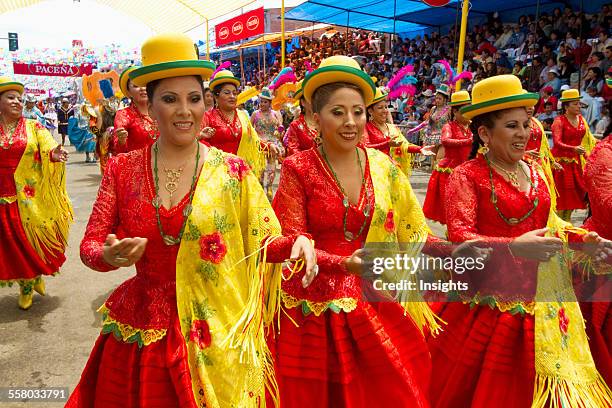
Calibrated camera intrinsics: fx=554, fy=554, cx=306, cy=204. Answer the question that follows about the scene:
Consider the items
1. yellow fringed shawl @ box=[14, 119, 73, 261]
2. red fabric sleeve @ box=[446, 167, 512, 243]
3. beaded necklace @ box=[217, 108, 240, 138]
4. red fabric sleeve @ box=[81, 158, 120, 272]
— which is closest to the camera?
red fabric sleeve @ box=[81, 158, 120, 272]

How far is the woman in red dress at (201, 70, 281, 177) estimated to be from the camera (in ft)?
20.7

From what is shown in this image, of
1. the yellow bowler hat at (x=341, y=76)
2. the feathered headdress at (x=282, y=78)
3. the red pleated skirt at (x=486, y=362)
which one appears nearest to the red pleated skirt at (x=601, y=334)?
the red pleated skirt at (x=486, y=362)

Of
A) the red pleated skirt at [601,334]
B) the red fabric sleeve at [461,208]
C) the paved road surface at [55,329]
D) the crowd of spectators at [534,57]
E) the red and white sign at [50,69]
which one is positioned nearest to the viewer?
the red fabric sleeve at [461,208]

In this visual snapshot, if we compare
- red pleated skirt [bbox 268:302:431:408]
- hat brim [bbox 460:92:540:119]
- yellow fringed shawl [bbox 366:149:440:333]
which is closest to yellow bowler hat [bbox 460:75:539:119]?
hat brim [bbox 460:92:540:119]

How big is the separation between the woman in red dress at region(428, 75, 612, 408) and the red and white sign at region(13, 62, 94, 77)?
161 ft

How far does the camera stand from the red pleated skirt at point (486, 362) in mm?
2734

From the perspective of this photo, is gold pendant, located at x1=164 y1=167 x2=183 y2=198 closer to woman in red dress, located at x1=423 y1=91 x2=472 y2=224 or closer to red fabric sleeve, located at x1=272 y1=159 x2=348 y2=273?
red fabric sleeve, located at x1=272 y1=159 x2=348 y2=273

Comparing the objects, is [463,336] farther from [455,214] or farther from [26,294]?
[26,294]

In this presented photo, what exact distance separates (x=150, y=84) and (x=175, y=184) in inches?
16.8

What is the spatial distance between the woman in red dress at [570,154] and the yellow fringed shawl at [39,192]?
264 inches

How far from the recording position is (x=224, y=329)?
2215 mm

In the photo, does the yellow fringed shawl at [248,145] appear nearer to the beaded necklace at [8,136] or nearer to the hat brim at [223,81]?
the hat brim at [223,81]

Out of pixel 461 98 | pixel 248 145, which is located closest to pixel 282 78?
pixel 461 98

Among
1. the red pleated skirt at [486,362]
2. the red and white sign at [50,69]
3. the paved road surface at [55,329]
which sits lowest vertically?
the paved road surface at [55,329]
